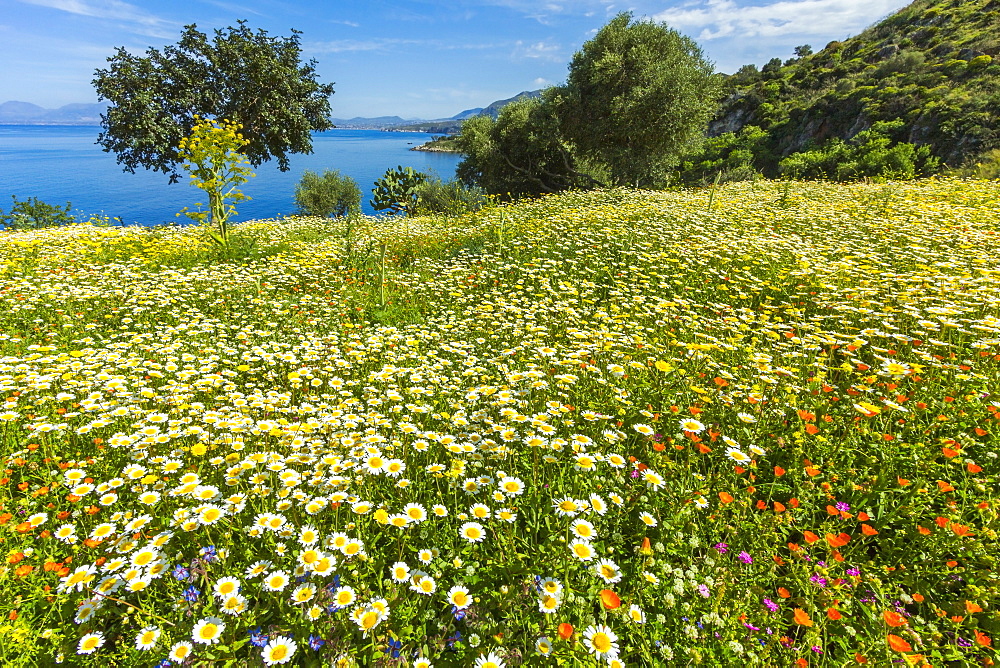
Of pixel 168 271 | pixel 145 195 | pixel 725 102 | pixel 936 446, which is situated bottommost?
pixel 145 195

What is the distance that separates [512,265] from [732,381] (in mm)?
4556

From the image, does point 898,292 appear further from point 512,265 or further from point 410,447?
point 410,447

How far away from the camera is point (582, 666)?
66.7 inches

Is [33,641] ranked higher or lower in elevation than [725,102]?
lower

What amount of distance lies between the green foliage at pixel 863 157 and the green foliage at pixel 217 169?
3507 centimetres

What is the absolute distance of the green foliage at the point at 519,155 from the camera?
102 feet

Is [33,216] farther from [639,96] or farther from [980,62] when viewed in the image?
[980,62]

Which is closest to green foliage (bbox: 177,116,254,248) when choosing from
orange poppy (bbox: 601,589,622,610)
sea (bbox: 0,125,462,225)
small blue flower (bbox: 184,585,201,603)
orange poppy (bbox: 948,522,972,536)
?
small blue flower (bbox: 184,585,201,603)

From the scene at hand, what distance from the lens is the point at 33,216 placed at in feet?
54.2

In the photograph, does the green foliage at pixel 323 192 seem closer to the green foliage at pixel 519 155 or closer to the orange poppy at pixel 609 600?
the green foliage at pixel 519 155

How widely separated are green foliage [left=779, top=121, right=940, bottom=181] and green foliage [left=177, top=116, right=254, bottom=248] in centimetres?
3507

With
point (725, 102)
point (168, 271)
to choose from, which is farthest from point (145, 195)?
point (725, 102)

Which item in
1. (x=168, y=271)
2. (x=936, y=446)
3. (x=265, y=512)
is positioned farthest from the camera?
(x=168, y=271)

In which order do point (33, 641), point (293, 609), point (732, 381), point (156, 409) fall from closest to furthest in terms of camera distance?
point (33, 641) → point (293, 609) → point (156, 409) → point (732, 381)
